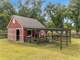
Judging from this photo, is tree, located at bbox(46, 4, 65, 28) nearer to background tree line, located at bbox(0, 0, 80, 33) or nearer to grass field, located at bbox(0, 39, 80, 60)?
background tree line, located at bbox(0, 0, 80, 33)

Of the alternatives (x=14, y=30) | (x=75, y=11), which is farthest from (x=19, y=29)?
(x=75, y=11)

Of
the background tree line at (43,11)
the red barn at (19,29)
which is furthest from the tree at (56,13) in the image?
the red barn at (19,29)

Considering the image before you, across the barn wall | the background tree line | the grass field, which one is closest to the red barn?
the barn wall

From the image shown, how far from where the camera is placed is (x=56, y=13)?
5509 cm

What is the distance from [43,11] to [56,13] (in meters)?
4.23

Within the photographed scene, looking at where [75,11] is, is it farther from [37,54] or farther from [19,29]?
[37,54]

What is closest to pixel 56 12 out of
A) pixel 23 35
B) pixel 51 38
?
pixel 51 38

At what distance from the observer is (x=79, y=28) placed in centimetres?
5569

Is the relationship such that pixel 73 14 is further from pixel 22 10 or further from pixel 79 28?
pixel 22 10

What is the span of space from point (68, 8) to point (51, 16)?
6.49 meters

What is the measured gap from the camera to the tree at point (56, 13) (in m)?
54.5

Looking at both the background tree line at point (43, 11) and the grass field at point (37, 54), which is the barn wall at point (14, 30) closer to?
the grass field at point (37, 54)

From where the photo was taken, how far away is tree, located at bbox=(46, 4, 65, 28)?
5454 centimetres

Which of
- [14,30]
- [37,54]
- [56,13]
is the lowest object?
[37,54]
